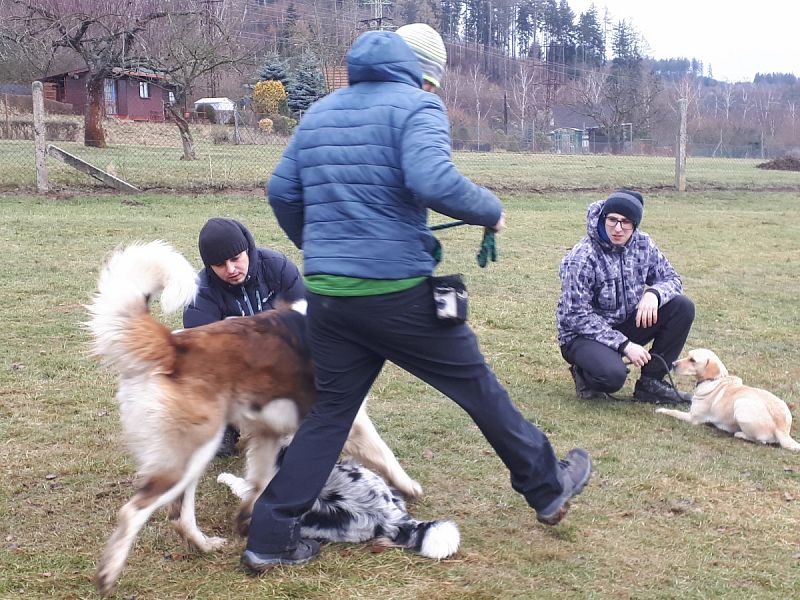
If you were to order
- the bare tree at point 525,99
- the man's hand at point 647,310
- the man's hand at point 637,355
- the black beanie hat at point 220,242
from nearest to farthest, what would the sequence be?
the black beanie hat at point 220,242 → the man's hand at point 637,355 → the man's hand at point 647,310 → the bare tree at point 525,99

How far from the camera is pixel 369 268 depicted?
2857 millimetres

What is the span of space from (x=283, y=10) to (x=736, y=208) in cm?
3811

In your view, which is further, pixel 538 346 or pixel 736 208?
pixel 736 208

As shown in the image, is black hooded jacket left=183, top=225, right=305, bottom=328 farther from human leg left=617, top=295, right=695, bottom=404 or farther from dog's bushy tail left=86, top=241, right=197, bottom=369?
human leg left=617, top=295, right=695, bottom=404

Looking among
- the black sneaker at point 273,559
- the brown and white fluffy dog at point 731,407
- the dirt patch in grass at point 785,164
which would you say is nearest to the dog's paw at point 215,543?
the black sneaker at point 273,559

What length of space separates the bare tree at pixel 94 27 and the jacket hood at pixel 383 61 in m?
23.4

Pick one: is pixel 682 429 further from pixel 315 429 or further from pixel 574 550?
pixel 315 429

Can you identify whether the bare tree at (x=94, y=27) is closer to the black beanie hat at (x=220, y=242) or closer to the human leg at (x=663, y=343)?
the human leg at (x=663, y=343)

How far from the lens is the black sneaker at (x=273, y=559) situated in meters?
3.16

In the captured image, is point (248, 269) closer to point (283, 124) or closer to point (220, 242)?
point (220, 242)

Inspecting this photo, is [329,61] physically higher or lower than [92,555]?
higher

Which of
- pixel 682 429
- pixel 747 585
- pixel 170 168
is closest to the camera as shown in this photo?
pixel 747 585

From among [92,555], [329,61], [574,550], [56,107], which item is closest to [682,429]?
[574,550]

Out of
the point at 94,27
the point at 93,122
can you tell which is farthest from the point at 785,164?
the point at 94,27
